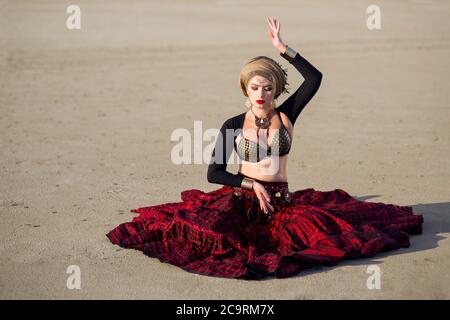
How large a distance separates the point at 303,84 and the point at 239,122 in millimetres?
640

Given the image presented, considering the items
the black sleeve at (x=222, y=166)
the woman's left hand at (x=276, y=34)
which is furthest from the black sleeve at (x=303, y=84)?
the black sleeve at (x=222, y=166)

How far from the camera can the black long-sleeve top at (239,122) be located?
23.3 ft

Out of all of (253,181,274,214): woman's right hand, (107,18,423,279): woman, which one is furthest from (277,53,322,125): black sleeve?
(253,181,274,214): woman's right hand

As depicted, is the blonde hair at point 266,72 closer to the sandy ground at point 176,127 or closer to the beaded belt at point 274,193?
the beaded belt at point 274,193

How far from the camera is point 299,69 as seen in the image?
722cm

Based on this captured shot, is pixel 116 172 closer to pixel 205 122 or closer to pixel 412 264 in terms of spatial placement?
pixel 205 122

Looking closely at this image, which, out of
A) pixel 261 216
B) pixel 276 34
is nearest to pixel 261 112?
pixel 276 34

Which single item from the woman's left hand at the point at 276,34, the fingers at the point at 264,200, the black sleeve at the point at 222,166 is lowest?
the fingers at the point at 264,200

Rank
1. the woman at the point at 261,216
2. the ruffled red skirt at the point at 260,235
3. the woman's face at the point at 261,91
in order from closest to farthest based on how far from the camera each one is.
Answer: the ruffled red skirt at the point at 260,235 < the woman at the point at 261,216 < the woman's face at the point at 261,91

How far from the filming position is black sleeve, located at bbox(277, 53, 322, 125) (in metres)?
7.19

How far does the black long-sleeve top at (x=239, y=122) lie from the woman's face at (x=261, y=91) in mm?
203

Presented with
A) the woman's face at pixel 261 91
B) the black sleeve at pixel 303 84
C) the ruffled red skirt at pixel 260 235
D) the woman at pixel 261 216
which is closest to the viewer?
the ruffled red skirt at pixel 260 235

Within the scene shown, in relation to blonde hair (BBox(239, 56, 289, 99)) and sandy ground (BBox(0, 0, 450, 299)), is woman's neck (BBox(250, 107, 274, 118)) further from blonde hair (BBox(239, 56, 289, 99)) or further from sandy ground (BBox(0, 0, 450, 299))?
sandy ground (BBox(0, 0, 450, 299))

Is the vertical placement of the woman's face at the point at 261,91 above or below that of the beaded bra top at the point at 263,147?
above
